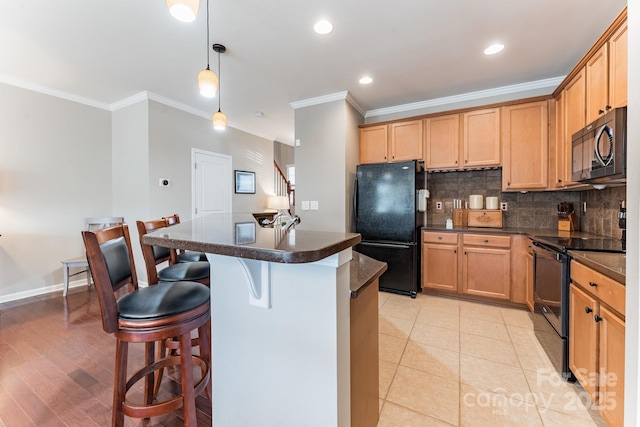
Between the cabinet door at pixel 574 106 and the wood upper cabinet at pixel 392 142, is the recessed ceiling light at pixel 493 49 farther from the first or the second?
the wood upper cabinet at pixel 392 142

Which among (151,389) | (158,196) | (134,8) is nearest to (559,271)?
(151,389)

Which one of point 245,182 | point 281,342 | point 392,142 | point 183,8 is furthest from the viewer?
point 245,182

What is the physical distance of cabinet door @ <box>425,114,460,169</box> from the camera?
3.37 metres

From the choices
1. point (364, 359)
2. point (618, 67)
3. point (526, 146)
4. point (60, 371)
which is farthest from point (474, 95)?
point (60, 371)

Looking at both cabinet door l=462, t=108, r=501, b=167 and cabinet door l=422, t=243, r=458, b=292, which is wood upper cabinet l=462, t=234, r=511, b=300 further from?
cabinet door l=462, t=108, r=501, b=167

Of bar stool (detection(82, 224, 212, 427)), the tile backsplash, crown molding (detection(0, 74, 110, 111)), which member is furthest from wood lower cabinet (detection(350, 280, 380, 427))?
crown molding (detection(0, 74, 110, 111))

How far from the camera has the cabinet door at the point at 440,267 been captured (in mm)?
3217

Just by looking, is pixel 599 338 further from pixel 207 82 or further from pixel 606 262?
pixel 207 82

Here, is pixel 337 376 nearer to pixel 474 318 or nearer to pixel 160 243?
pixel 160 243

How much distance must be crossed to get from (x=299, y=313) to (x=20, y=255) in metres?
4.39

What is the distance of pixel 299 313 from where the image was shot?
0.91 m

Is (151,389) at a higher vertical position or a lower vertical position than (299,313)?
lower

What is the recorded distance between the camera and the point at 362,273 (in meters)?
1.15

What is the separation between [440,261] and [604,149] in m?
1.92
